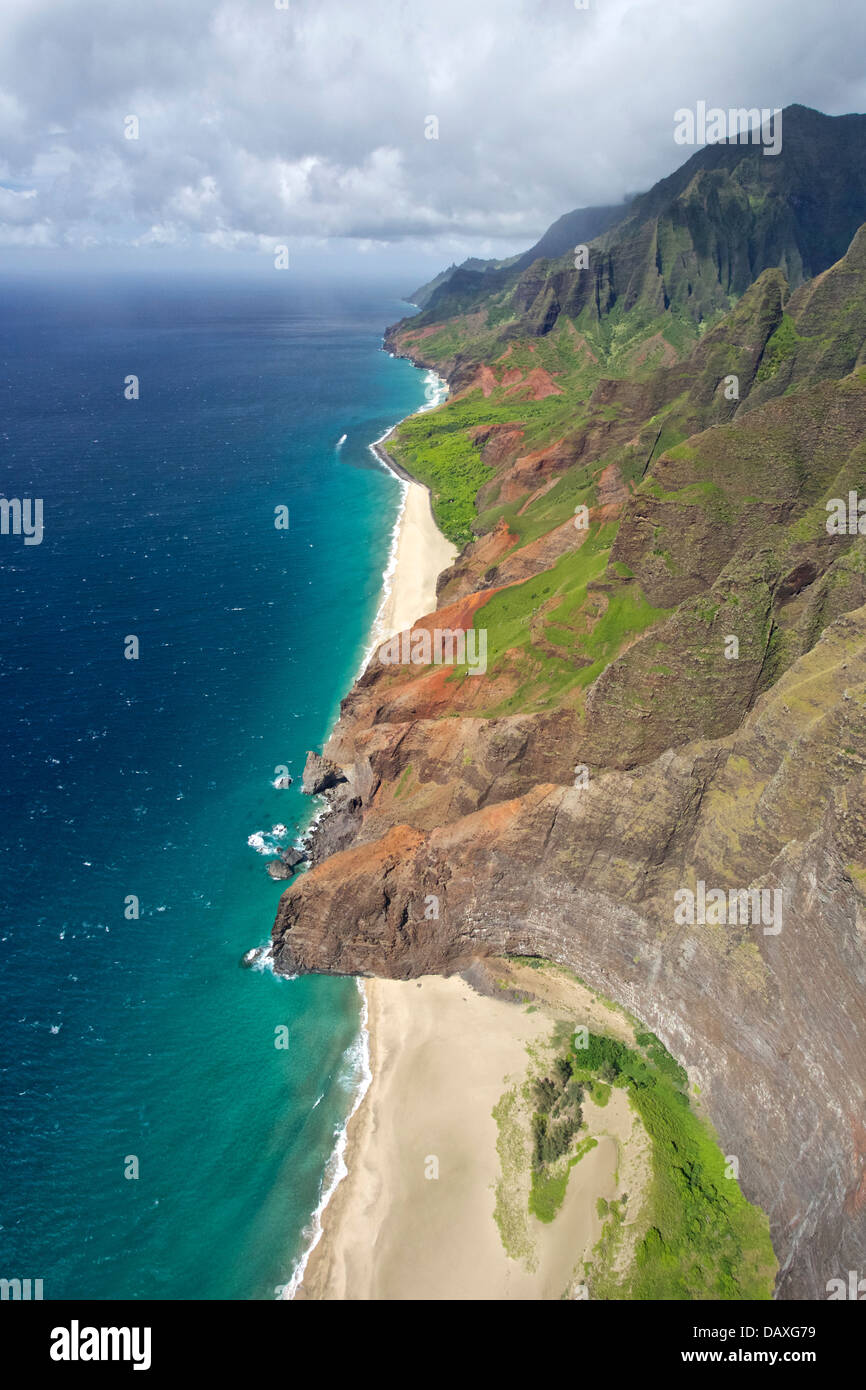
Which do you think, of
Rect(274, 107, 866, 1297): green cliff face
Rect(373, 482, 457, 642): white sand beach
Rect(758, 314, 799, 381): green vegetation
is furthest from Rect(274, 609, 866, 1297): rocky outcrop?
Rect(758, 314, 799, 381): green vegetation

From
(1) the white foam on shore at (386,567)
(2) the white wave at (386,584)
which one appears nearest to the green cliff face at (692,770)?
(2) the white wave at (386,584)

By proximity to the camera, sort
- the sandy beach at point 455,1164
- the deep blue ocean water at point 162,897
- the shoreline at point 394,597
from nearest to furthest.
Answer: the sandy beach at point 455,1164 → the deep blue ocean water at point 162,897 → the shoreline at point 394,597

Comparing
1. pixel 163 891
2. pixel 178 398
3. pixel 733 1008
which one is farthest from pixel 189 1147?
pixel 178 398

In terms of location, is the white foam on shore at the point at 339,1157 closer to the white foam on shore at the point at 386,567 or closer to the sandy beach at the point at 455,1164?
the sandy beach at the point at 455,1164

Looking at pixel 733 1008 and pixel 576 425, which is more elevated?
pixel 576 425

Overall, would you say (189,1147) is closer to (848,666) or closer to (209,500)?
(848,666)

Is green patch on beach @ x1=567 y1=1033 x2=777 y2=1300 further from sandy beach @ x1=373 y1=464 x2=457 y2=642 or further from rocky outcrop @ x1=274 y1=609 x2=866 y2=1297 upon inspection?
sandy beach @ x1=373 y1=464 x2=457 y2=642

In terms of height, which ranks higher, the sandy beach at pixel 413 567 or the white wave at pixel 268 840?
the sandy beach at pixel 413 567
